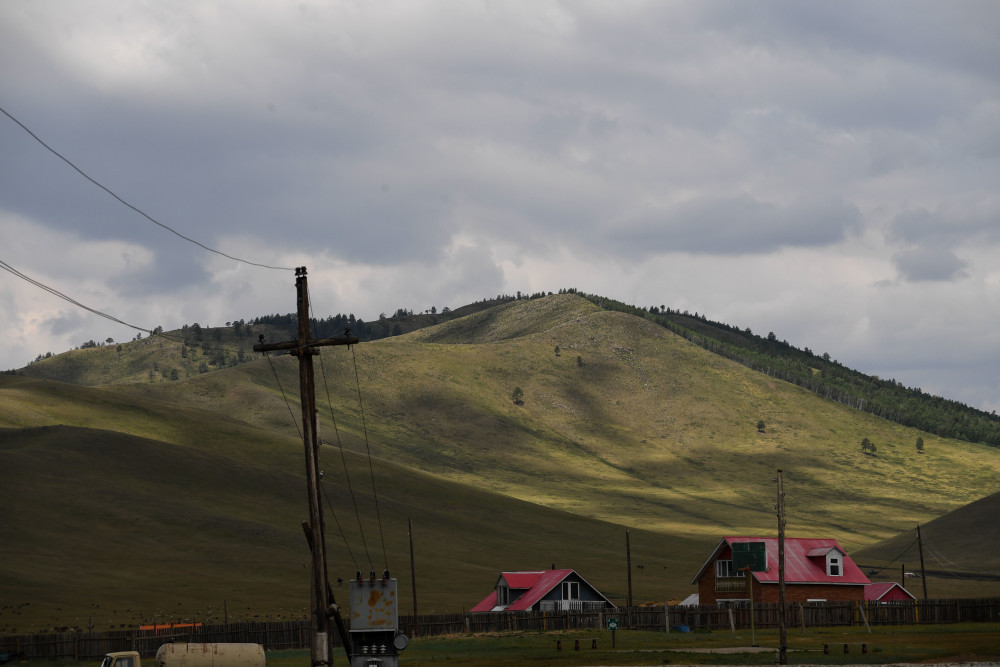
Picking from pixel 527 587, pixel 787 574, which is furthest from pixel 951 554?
pixel 527 587

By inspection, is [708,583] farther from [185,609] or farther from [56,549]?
[56,549]

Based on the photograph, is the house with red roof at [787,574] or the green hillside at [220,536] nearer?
the house with red roof at [787,574]

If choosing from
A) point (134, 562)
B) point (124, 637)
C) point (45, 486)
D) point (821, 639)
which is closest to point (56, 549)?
point (134, 562)

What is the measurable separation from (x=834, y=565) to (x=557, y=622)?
74.9 feet

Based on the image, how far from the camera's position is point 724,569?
91062 millimetres

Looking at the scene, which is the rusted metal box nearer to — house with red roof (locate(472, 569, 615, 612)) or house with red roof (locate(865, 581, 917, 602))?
house with red roof (locate(472, 569, 615, 612))

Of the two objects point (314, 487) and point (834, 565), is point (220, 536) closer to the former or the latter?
point (834, 565)

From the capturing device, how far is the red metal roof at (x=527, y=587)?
94.8 metres

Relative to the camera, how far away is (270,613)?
330ft

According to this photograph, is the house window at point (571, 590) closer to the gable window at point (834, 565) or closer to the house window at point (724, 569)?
the house window at point (724, 569)

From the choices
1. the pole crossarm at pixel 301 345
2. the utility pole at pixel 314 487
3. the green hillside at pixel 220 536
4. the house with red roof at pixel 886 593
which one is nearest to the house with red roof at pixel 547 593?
the green hillside at pixel 220 536

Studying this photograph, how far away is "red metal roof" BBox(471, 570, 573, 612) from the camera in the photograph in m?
94.8

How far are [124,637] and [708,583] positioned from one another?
45606 millimetres

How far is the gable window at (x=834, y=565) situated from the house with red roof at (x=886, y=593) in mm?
5685
